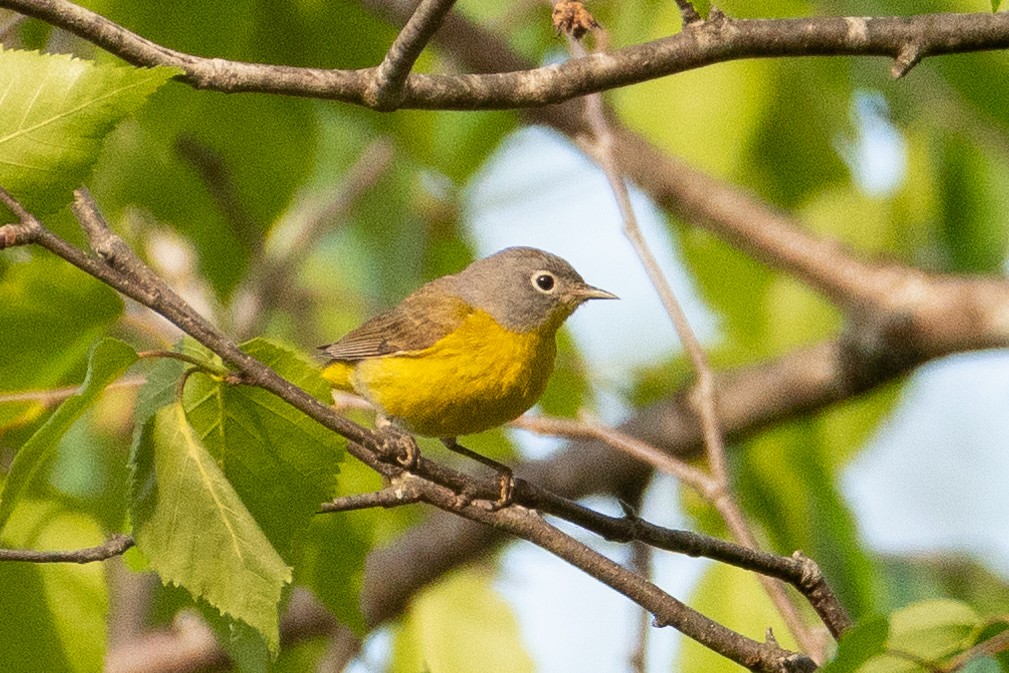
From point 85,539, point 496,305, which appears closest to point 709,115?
point 496,305

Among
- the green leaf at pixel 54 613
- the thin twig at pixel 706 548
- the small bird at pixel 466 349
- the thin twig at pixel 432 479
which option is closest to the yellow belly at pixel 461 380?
the small bird at pixel 466 349

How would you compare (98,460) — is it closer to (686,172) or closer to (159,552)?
(686,172)

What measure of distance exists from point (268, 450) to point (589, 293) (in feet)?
8.60

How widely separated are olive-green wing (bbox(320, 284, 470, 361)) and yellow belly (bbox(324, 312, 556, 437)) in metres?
0.03

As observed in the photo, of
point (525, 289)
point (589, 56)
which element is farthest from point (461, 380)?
point (589, 56)

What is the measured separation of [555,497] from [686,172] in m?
3.44

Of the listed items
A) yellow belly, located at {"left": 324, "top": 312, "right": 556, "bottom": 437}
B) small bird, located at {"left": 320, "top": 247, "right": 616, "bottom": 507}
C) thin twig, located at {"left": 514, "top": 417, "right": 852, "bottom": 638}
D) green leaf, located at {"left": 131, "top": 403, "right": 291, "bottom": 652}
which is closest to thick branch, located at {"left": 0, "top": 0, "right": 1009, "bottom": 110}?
green leaf, located at {"left": 131, "top": 403, "right": 291, "bottom": 652}

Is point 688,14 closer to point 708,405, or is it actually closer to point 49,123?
point 49,123

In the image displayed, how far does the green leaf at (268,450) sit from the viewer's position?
2.32 metres

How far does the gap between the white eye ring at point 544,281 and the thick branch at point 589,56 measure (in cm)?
252

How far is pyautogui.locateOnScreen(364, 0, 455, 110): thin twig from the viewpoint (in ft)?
6.92

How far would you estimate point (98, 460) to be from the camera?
5969mm

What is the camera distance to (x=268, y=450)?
2328 mm

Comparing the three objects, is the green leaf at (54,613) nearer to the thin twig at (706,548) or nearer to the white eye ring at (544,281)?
the thin twig at (706,548)
